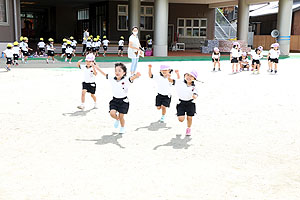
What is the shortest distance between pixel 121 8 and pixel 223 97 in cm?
2467

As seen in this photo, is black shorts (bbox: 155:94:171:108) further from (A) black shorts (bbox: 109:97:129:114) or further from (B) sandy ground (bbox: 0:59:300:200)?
(A) black shorts (bbox: 109:97:129:114)

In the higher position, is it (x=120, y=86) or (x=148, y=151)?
(x=120, y=86)

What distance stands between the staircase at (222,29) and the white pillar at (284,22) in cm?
1076

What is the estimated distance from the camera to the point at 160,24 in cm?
2542

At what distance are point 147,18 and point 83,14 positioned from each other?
10.4 meters

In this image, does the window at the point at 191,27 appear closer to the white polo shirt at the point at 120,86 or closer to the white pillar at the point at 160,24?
the white pillar at the point at 160,24

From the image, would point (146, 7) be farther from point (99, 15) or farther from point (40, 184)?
point (40, 184)

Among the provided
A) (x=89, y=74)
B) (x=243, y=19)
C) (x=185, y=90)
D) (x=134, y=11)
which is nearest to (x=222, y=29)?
(x=243, y=19)

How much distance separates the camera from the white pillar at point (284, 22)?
27.6m

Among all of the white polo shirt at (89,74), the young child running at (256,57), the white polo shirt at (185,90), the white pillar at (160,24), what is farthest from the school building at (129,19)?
the white polo shirt at (185,90)

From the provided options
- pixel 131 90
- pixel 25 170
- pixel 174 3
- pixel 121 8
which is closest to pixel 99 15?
pixel 121 8

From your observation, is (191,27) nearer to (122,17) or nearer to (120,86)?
(122,17)

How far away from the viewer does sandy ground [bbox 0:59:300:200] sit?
157 inches

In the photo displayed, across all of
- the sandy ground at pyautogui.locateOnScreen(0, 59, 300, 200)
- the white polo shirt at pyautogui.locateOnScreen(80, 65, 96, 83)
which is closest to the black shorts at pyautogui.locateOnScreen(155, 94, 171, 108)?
the sandy ground at pyautogui.locateOnScreen(0, 59, 300, 200)
